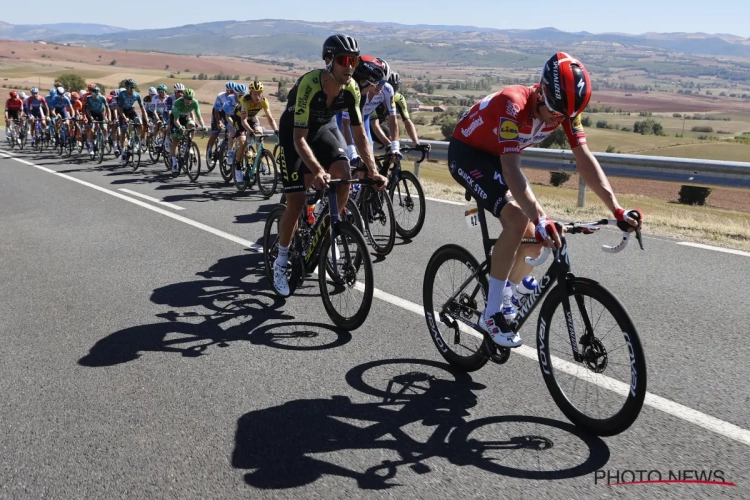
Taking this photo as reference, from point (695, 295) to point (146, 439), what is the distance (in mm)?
4812

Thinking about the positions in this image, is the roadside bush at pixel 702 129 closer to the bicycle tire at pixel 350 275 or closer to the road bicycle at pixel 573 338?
the bicycle tire at pixel 350 275

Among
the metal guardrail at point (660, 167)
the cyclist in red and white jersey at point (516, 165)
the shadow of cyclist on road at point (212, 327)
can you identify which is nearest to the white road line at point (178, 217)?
the shadow of cyclist on road at point (212, 327)

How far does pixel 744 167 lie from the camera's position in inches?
372

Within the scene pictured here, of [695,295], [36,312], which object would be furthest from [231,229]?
[695,295]

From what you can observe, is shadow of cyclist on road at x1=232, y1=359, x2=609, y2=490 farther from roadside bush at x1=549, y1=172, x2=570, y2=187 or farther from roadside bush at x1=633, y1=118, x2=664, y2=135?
roadside bush at x1=633, y1=118, x2=664, y2=135

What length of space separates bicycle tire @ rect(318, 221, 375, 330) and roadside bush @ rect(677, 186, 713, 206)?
18560 mm

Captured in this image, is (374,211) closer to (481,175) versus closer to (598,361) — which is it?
(481,175)

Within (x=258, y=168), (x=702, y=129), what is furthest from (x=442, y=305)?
(x=702, y=129)

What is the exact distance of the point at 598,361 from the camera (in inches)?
147

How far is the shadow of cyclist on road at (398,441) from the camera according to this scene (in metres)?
3.35

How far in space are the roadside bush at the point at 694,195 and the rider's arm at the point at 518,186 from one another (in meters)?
19.3

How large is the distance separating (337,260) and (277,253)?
1.12m

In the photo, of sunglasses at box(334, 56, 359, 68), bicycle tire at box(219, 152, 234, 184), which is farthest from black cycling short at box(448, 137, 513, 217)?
bicycle tire at box(219, 152, 234, 184)

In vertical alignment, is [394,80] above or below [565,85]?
above
